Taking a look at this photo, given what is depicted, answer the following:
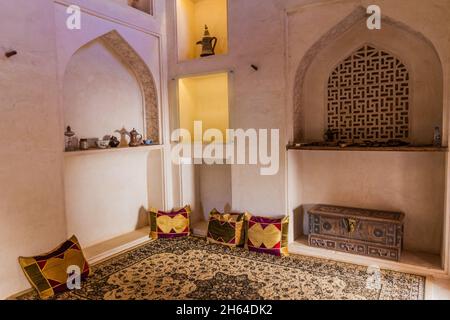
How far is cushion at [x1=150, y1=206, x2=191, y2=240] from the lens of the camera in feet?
15.9

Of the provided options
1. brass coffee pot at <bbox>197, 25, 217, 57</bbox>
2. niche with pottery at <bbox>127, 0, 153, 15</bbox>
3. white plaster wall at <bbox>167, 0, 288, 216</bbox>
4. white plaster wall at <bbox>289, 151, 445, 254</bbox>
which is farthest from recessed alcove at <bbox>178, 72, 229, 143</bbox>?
white plaster wall at <bbox>289, 151, 445, 254</bbox>

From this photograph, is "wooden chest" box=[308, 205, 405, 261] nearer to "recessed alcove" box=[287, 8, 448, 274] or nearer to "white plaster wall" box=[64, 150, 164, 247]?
"recessed alcove" box=[287, 8, 448, 274]

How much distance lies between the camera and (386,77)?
4027 millimetres

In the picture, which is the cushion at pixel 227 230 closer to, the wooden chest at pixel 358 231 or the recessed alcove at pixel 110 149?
the wooden chest at pixel 358 231

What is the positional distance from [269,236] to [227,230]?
0.58m

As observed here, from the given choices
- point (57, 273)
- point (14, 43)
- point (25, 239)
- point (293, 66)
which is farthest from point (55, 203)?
point (293, 66)

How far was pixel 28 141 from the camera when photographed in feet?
10.9

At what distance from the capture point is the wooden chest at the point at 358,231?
375cm

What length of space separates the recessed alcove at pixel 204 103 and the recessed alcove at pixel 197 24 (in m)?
0.43

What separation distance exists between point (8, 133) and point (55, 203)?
0.86 m

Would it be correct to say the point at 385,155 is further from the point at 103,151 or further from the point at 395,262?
the point at 103,151

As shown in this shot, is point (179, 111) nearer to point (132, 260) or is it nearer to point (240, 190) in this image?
point (240, 190)

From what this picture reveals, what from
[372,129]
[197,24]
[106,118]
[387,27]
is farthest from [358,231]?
[197,24]

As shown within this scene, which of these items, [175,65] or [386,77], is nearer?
[386,77]
